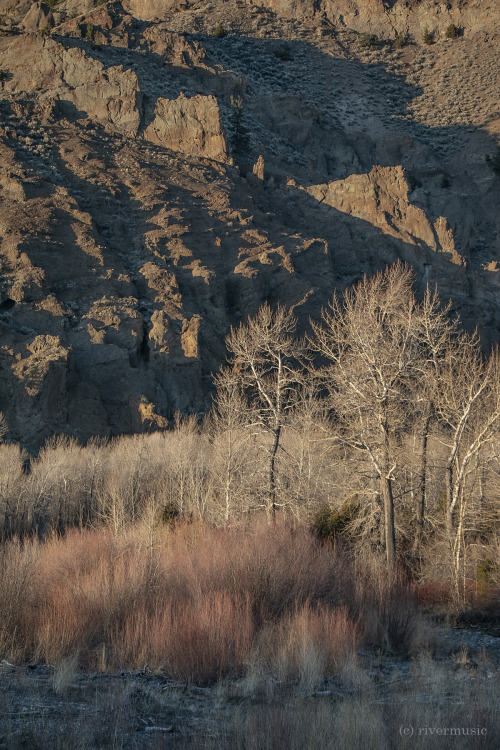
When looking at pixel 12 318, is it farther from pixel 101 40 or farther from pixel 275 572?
pixel 101 40

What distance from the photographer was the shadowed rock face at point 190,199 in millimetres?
32688

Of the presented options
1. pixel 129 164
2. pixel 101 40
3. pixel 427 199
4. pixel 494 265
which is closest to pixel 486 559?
pixel 494 265

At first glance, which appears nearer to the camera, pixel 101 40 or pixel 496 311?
pixel 496 311

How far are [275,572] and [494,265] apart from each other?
42940mm

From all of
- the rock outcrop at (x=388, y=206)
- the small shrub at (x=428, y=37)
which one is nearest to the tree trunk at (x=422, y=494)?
the rock outcrop at (x=388, y=206)

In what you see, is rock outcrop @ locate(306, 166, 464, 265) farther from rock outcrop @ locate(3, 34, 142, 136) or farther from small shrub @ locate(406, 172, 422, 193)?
rock outcrop @ locate(3, 34, 142, 136)

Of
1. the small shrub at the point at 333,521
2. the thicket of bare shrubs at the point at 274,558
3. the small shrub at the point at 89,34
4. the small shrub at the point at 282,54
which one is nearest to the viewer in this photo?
the thicket of bare shrubs at the point at 274,558

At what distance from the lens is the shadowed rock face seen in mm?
32688

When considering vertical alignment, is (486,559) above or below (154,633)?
below

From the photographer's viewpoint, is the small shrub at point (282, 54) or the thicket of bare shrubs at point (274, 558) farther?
the small shrub at point (282, 54)

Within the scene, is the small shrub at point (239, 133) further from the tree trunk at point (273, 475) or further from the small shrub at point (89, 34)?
the tree trunk at point (273, 475)

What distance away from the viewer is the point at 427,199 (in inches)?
2191

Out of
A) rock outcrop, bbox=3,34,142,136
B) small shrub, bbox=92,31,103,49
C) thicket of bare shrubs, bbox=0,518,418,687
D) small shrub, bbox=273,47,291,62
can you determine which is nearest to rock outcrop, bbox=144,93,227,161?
rock outcrop, bbox=3,34,142,136

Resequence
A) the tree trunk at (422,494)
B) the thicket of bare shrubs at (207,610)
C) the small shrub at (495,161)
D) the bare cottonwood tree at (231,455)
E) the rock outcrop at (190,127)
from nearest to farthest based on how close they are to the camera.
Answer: the thicket of bare shrubs at (207,610), the tree trunk at (422,494), the bare cottonwood tree at (231,455), the rock outcrop at (190,127), the small shrub at (495,161)
